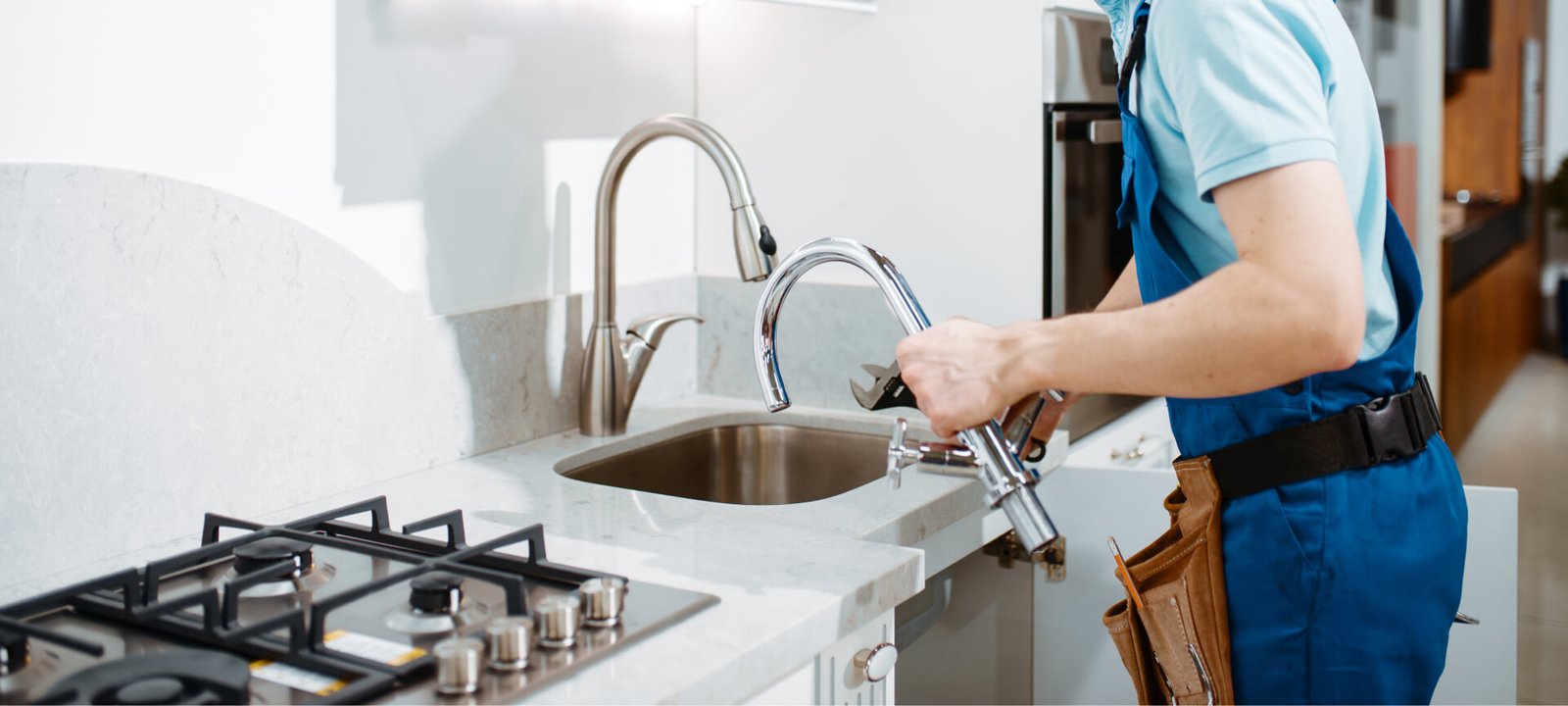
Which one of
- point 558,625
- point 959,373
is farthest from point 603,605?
point 959,373

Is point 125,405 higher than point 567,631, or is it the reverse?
point 125,405

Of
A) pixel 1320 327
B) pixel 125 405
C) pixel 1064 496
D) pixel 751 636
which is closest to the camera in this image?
pixel 1320 327

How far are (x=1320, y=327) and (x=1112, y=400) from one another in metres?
1.16

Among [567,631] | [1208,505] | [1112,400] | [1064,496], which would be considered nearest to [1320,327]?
[1208,505]

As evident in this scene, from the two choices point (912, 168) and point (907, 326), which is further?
point (912, 168)

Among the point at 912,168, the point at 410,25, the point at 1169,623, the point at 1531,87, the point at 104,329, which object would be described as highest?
the point at 1531,87

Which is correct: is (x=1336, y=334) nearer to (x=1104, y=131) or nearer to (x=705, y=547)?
(x=705, y=547)

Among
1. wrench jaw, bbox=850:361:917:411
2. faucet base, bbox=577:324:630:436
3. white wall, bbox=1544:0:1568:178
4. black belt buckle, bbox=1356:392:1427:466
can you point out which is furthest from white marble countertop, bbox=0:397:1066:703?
white wall, bbox=1544:0:1568:178

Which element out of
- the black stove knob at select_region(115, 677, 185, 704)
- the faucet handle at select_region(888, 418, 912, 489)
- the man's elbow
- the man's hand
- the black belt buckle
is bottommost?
the black stove knob at select_region(115, 677, 185, 704)

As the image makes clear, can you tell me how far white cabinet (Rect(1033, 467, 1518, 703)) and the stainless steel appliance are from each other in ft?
0.50

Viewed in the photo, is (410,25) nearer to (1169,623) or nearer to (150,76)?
(150,76)

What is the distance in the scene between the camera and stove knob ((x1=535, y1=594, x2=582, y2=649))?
0.97m

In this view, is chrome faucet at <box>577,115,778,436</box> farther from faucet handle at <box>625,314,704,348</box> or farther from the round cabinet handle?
the round cabinet handle

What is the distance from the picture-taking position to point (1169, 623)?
1.21 metres
